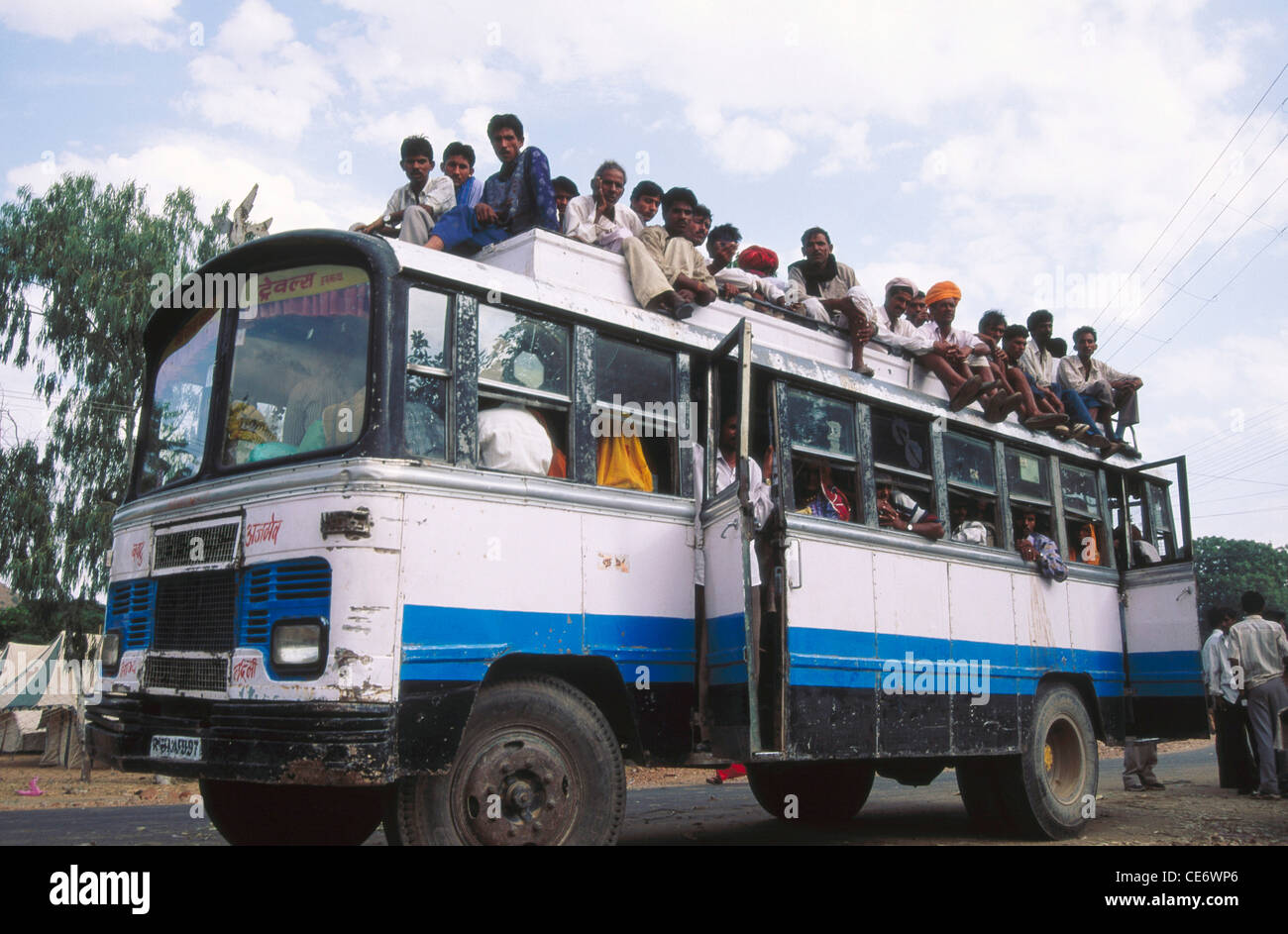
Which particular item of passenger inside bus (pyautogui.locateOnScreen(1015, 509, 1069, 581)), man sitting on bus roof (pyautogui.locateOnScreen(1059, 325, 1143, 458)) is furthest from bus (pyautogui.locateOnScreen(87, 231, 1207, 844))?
man sitting on bus roof (pyautogui.locateOnScreen(1059, 325, 1143, 458))

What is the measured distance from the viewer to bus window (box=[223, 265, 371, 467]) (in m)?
4.87

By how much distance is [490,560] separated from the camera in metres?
4.86

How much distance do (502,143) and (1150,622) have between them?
6.60 metres

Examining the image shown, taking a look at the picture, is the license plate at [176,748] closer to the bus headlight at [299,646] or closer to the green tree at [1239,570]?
the bus headlight at [299,646]

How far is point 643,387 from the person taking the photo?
19.3ft

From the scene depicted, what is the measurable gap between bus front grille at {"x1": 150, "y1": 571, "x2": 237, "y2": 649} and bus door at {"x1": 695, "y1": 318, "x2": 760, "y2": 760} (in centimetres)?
238

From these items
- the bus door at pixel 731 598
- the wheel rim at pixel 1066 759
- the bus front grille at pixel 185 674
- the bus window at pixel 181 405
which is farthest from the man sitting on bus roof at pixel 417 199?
the wheel rim at pixel 1066 759

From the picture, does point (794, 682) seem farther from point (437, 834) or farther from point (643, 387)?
point (437, 834)

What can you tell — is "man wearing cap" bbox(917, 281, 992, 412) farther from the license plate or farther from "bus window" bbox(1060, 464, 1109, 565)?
the license plate

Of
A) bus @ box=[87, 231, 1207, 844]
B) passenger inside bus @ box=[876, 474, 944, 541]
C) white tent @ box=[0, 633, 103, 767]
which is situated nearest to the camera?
bus @ box=[87, 231, 1207, 844]

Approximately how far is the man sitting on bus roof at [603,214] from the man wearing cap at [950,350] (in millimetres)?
2522

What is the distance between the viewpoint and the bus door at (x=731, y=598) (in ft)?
17.5

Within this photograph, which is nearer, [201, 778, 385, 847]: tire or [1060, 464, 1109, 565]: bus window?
[201, 778, 385, 847]: tire
